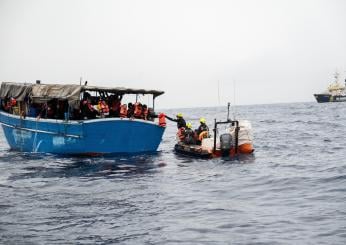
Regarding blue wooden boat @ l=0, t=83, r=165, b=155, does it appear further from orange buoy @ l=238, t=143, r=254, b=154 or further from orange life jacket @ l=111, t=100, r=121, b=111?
orange buoy @ l=238, t=143, r=254, b=154

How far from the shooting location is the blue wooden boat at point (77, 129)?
19031 millimetres

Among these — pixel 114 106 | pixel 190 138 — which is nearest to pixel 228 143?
pixel 190 138

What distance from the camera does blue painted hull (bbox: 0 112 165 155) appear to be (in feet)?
62.5

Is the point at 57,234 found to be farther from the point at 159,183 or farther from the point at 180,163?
the point at 180,163

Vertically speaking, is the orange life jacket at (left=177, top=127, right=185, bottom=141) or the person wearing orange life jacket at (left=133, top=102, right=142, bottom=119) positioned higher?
the person wearing orange life jacket at (left=133, top=102, right=142, bottom=119)

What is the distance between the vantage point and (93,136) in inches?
756

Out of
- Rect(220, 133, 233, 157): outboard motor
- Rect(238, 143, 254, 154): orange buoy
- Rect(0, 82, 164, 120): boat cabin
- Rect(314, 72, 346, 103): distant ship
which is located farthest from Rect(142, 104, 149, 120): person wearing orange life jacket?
Rect(314, 72, 346, 103): distant ship

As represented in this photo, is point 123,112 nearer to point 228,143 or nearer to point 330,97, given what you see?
point 228,143

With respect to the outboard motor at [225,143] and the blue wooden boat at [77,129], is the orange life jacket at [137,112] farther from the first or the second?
the outboard motor at [225,143]

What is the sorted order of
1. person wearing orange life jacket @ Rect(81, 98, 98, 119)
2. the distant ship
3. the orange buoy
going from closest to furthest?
the orange buoy → person wearing orange life jacket @ Rect(81, 98, 98, 119) → the distant ship

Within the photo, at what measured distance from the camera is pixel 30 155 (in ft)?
69.3

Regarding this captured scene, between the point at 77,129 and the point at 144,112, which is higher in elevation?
the point at 144,112

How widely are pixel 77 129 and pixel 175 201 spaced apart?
9.68m

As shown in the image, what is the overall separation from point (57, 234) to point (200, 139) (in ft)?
42.7
